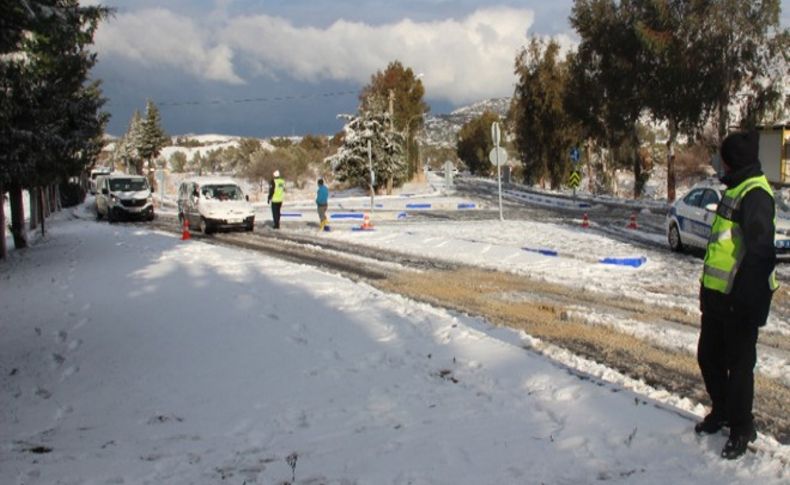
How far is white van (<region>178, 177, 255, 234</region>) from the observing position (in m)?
21.4

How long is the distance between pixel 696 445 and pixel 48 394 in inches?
210

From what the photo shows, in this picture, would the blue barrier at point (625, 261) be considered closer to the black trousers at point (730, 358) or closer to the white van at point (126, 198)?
the black trousers at point (730, 358)

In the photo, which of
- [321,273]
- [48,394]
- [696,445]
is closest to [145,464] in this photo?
[48,394]

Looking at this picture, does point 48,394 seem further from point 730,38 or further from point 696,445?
point 730,38

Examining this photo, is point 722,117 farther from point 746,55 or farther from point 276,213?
point 276,213

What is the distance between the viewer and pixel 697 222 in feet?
47.9

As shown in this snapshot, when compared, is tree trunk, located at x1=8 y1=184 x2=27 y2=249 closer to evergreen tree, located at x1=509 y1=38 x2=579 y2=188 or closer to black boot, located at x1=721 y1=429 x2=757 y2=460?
black boot, located at x1=721 y1=429 x2=757 y2=460

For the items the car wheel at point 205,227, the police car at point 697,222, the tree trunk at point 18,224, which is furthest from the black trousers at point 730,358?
the tree trunk at point 18,224

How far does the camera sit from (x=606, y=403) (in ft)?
16.5

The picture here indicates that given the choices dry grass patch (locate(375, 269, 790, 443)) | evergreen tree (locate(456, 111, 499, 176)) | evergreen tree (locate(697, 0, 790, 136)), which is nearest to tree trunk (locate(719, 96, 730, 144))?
evergreen tree (locate(697, 0, 790, 136))

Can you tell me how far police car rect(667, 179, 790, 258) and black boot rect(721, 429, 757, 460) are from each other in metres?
9.98

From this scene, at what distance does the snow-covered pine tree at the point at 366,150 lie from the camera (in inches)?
1941

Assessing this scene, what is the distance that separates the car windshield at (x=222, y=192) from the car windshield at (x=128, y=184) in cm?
910

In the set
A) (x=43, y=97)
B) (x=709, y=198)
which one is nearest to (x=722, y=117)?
(x=709, y=198)
